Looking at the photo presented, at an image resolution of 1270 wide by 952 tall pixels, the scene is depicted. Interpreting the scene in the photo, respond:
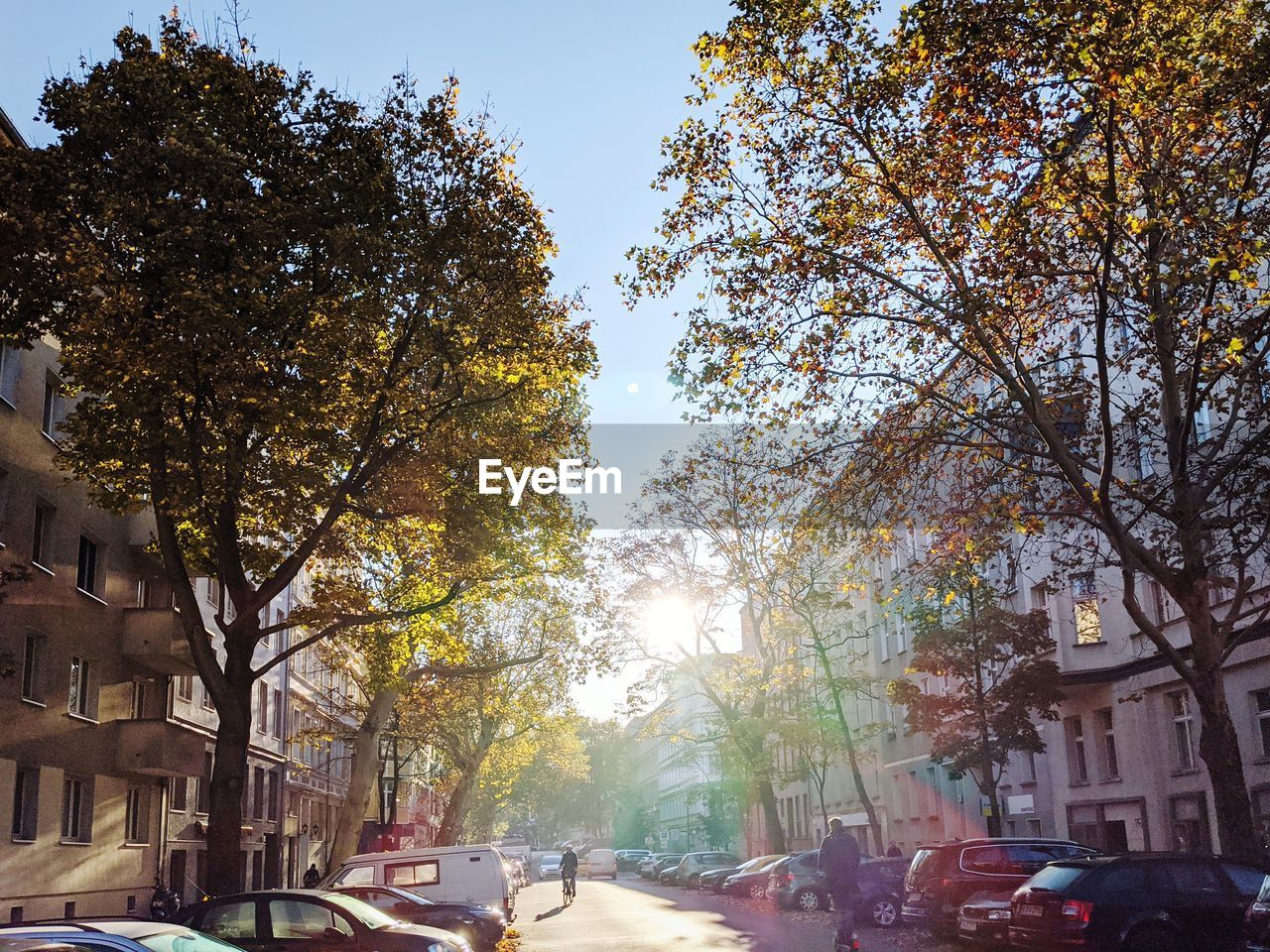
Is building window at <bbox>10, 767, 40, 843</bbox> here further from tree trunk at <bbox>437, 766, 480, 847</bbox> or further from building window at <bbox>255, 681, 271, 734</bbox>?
tree trunk at <bbox>437, 766, 480, 847</bbox>

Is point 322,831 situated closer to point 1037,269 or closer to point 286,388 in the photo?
point 286,388

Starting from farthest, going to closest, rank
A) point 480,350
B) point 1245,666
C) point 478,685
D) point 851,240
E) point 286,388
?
1. point 478,685
2. point 1245,666
3. point 480,350
4. point 286,388
5. point 851,240

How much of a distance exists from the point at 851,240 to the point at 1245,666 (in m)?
15.7

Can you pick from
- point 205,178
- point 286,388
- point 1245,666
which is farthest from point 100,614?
point 1245,666

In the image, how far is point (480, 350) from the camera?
68.3ft

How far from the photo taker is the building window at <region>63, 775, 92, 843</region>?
84.4 feet

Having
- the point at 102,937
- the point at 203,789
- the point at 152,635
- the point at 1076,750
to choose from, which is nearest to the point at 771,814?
the point at 1076,750

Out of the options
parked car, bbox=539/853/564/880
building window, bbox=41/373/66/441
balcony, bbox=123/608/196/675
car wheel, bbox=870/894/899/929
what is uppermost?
building window, bbox=41/373/66/441

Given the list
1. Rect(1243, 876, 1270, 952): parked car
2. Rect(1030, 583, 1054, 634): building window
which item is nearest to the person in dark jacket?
Rect(1243, 876, 1270, 952): parked car

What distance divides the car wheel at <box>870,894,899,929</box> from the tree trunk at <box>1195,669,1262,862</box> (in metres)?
9.94

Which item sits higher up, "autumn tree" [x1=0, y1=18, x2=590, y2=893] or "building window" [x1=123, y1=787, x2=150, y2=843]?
"autumn tree" [x1=0, y1=18, x2=590, y2=893]

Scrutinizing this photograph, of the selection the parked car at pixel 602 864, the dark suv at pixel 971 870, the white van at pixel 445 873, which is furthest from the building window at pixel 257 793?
the parked car at pixel 602 864

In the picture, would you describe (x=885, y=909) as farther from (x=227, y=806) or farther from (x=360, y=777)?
(x=360, y=777)

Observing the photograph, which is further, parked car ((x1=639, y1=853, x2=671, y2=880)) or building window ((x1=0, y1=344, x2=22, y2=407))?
parked car ((x1=639, y1=853, x2=671, y2=880))
